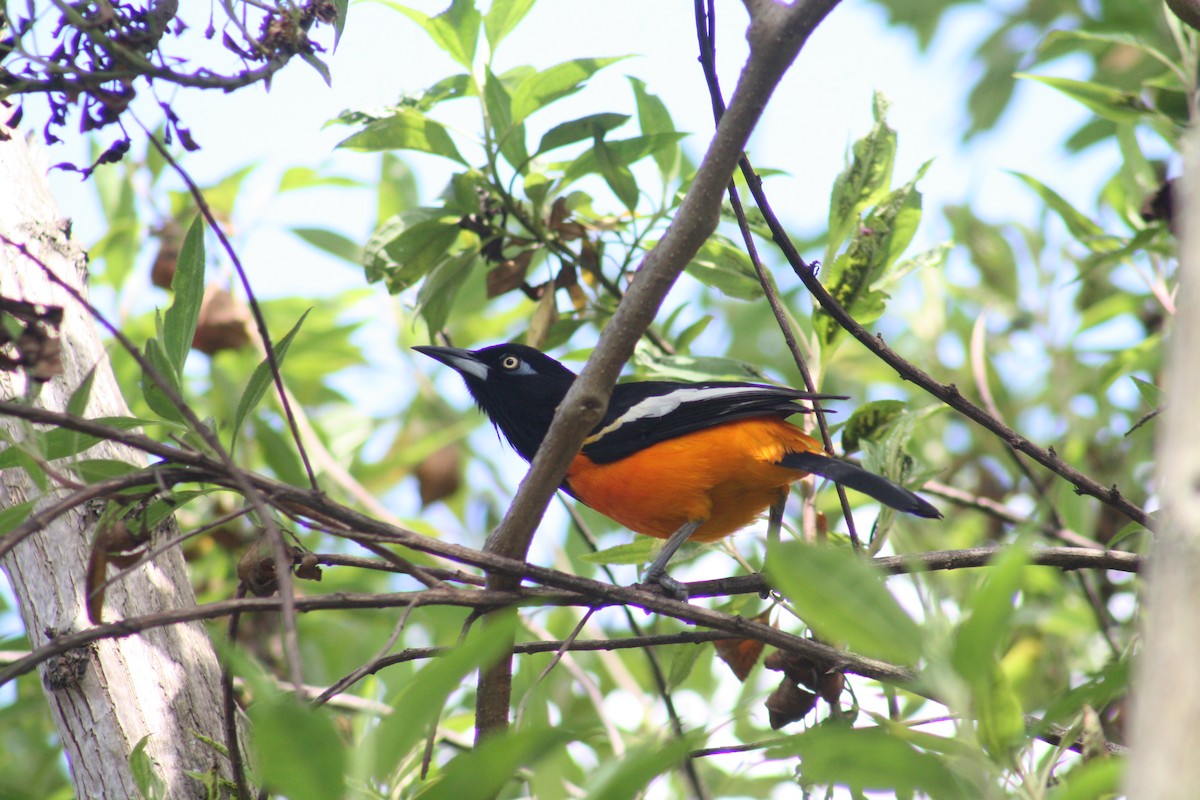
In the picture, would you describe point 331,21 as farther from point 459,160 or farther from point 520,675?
point 520,675

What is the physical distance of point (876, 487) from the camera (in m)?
3.08

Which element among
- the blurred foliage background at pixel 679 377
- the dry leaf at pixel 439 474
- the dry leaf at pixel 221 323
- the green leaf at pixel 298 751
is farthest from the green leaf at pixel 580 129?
the dry leaf at pixel 439 474

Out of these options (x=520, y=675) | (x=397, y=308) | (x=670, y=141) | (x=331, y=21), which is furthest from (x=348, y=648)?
(x=331, y=21)

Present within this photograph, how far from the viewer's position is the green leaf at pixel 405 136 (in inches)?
134

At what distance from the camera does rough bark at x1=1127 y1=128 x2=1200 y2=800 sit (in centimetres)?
82

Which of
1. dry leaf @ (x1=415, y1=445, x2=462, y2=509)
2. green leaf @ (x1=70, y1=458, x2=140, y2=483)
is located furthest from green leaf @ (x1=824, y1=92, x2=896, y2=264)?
dry leaf @ (x1=415, y1=445, x2=462, y2=509)

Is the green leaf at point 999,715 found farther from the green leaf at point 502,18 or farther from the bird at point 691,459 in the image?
the green leaf at point 502,18

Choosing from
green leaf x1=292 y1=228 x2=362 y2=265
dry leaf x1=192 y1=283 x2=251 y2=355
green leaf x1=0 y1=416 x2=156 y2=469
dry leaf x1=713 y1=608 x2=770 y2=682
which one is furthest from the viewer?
green leaf x1=292 y1=228 x2=362 y2=265

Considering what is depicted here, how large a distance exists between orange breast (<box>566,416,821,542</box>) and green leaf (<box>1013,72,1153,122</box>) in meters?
1.46

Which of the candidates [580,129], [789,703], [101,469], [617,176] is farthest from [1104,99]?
[101,469]

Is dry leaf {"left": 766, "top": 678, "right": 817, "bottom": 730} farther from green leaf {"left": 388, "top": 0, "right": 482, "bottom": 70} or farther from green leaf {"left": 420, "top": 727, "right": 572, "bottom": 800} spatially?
green leaf {"left": 388, "top": 0, "right": 482, "bottom": 70}

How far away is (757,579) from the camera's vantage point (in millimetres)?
2943

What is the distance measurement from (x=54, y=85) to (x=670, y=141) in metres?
1.86

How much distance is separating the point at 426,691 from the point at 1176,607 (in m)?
0.81
